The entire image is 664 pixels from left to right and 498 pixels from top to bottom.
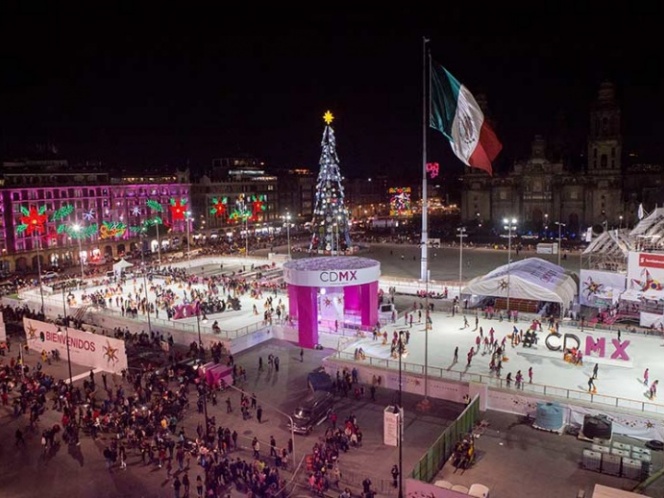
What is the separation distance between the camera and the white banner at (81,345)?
28.4 meters

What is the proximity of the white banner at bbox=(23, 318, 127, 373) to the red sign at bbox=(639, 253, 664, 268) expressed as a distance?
1330 inches

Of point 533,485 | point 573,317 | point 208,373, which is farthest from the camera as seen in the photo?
point 573,317

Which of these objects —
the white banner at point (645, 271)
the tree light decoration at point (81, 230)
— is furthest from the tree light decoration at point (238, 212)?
the white banner at point (645, 271)

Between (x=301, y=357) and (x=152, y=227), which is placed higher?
(x=152, y=227)

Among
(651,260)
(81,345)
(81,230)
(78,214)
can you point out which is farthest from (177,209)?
(651,260)

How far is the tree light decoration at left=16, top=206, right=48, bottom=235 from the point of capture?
7062 cm

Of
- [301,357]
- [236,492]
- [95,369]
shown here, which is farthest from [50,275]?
[236,492]

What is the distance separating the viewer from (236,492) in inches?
771

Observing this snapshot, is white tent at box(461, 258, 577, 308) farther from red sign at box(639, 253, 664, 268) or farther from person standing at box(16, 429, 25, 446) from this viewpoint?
person standing at box(16, 429, 25, 446)

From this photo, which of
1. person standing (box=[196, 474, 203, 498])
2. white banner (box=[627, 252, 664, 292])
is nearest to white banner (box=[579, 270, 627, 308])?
white banner (box=[627, 252, 664, 292])

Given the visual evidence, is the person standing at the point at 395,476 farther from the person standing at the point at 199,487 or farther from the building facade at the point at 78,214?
the building facade at the point at 78,214

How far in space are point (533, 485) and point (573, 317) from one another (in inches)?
871

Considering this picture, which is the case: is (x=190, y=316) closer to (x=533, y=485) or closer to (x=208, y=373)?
(x=208, y=373)

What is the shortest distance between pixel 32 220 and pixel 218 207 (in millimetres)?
36707
